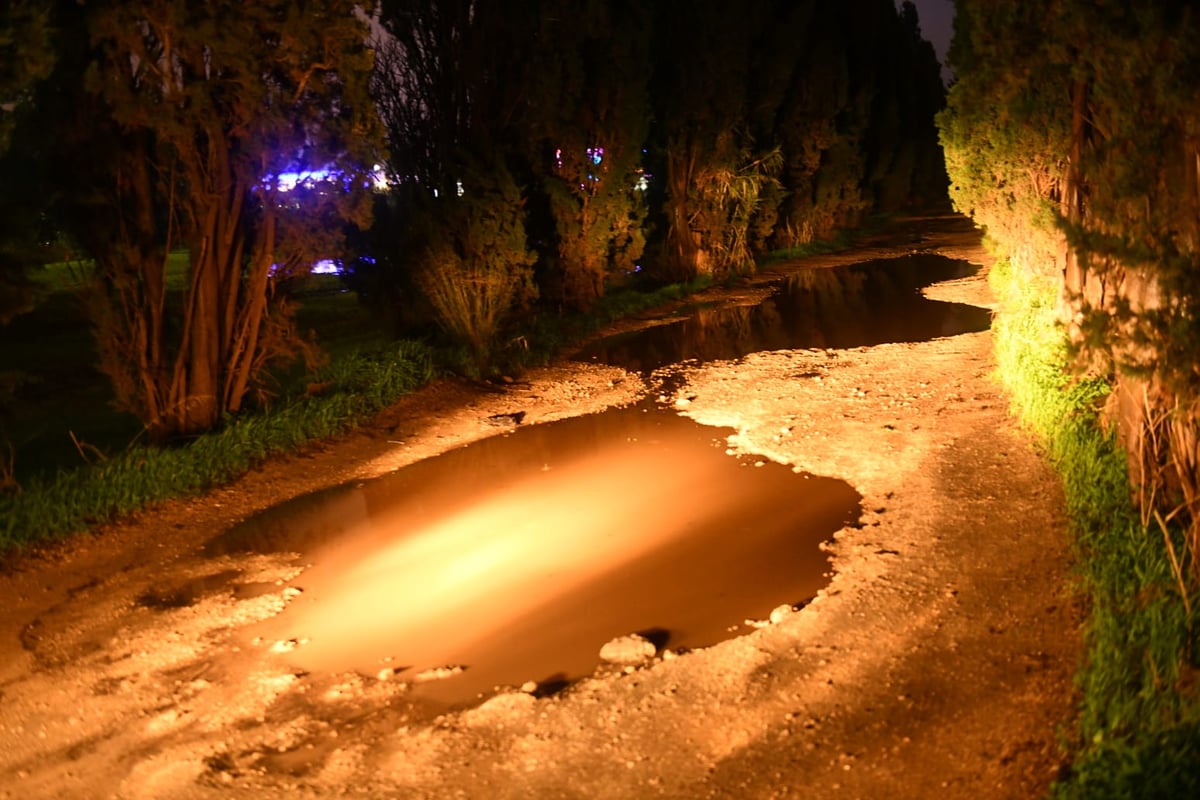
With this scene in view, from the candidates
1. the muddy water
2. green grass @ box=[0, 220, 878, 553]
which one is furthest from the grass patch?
the muddy water

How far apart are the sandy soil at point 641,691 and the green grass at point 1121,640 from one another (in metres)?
0.17

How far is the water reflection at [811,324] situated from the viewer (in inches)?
557

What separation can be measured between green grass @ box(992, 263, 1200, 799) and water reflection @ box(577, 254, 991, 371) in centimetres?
633

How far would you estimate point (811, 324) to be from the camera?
1596cm

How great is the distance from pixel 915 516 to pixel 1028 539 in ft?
2.78

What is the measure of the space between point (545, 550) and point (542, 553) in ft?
0.20

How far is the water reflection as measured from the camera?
14.1 m

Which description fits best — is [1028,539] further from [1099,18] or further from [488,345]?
[488,345]

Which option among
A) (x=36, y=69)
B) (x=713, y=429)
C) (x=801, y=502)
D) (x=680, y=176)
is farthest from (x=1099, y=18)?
(x=680, y=176)

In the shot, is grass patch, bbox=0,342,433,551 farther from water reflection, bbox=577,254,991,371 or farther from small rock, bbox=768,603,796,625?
small rock, bbox=768,603,796,625

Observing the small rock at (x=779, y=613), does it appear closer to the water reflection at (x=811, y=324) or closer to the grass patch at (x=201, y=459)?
the grass patch at (x=201, y=459)

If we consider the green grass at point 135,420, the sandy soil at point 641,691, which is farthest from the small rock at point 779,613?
the green grass at point 135,420

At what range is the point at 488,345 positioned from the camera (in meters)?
13.6

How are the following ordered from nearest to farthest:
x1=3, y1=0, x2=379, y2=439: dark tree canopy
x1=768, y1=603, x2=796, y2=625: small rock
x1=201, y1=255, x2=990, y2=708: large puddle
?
x1=768, y1=603, x2=796, y2=625: small rock → x1=201, y1=255, x2=990, y2=708: large puddle → x1=3, y1=0, x2=379, y2=439: dark tree canopy
